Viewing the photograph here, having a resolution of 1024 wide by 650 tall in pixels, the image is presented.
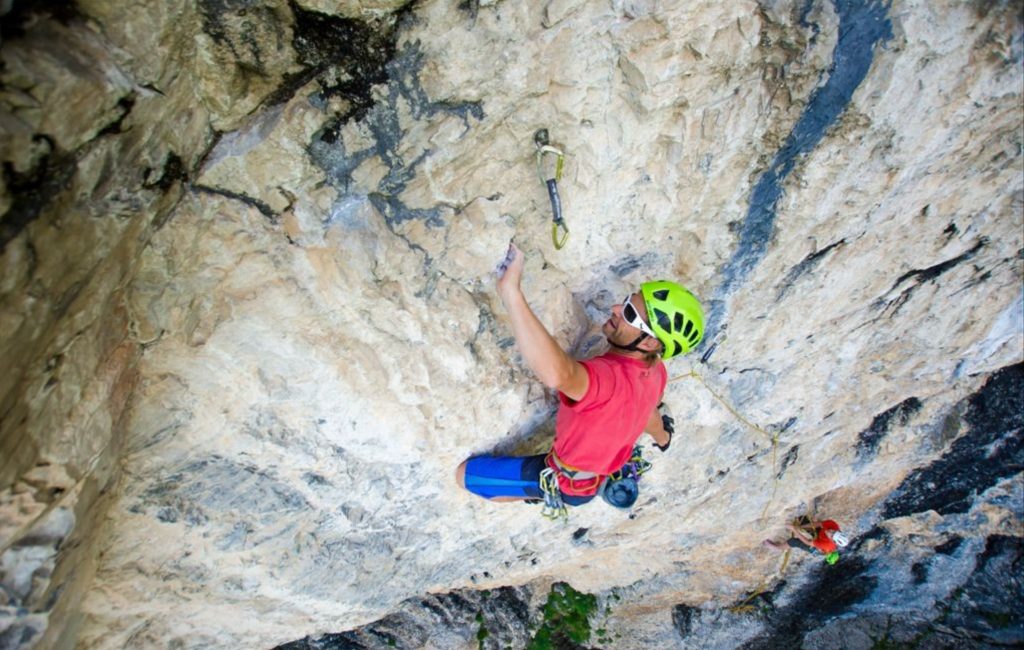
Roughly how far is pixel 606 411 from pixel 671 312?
539 millimetres

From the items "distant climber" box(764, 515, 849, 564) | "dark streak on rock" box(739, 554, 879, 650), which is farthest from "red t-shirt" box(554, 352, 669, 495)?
"dark streak on rock" box(739, 554, 879, 650)

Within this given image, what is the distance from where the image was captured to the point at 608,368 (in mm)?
2906

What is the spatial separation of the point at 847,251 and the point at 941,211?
45cm

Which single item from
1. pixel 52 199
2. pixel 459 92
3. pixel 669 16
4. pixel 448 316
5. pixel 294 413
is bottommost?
pixel 52 199

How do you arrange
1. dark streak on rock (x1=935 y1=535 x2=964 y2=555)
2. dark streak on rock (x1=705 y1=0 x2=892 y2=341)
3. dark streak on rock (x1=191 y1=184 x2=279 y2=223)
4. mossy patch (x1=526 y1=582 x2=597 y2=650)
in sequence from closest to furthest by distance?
dark streak on rock (x1=191 y1=184 x2=279 y2=223) < dark streak on rock (x1=705 y1=0 x2=892 y2=341) < dark streak on rock (x1=935 y1=535 x2=964 y2=555) < mossy patch (x1=526 y1=582 x2=597 y2=650)

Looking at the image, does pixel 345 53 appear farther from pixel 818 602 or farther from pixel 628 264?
pixel 818 602

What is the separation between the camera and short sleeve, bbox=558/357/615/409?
283 cm

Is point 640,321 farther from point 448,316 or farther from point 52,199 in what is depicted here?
point 52,199

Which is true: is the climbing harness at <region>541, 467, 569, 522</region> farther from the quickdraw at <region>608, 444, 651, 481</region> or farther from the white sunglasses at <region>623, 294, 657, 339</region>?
the white sunglasses at <region>623, 294, 657, 339</region>

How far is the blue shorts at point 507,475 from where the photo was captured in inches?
138

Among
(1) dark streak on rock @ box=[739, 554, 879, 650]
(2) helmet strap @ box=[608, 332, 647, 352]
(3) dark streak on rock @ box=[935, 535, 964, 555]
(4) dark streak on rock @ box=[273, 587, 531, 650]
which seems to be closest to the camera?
(2) helmet strap @ box=[608, 332, 647, 352]

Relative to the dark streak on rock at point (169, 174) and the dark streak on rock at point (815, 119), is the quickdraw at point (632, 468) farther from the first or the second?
the dark streak on rock at point (169, 174)

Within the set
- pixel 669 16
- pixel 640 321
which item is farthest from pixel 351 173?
pixel 640 321

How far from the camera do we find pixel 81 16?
1.52 metres
